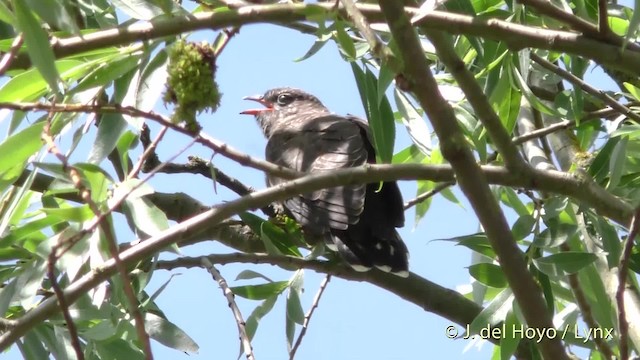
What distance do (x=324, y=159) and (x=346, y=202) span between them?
0.30 metres

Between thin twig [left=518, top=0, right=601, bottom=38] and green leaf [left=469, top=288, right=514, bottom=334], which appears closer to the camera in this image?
thin twig [left=518, top=0, right=601, bottom=38]

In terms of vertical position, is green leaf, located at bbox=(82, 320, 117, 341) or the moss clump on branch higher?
the moss clump on branch

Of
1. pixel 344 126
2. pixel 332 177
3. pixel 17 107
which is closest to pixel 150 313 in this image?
pixel 332 177

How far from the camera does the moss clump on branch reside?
184cm

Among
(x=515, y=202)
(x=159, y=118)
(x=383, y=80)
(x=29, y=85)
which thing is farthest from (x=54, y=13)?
(x=515, y=202)

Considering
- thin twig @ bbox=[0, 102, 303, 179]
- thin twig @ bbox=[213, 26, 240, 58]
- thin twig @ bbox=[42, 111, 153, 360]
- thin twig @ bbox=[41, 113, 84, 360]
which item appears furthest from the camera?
thin twig @ bbox=[213, 26, 240, 58]

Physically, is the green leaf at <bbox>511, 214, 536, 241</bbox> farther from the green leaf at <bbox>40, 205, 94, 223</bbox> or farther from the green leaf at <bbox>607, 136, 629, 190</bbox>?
the green leaf at <bbox>40, 205, 94, 223</bbox>

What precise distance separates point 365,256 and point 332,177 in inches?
62.3

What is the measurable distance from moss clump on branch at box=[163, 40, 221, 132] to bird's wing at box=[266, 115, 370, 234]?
72.2 inches

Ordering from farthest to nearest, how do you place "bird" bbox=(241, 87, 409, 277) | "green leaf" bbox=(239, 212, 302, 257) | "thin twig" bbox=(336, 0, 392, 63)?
1. "bird" bbox=(241, 87, 409, 277)
2. "green leaf" bbox=(239, 212, 302, 257)
3. "thin twig" bbox=(336, 0, 392, 63)

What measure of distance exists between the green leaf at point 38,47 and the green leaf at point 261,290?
1589 millimetres

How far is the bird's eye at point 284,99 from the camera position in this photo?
6527 mm

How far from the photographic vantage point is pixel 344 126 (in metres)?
4.71

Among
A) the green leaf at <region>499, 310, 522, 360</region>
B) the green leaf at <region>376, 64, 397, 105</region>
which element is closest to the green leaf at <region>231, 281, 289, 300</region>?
the green leaf at <region>499, 310, 522, 360</region>
